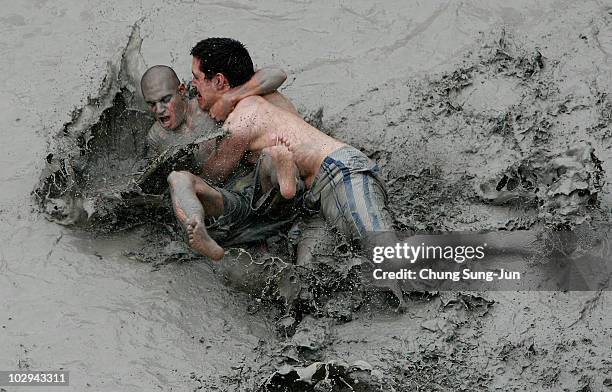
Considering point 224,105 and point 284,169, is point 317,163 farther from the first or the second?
point 224,105

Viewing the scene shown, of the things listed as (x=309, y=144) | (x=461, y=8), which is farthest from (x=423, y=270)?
(x=461, y=8)

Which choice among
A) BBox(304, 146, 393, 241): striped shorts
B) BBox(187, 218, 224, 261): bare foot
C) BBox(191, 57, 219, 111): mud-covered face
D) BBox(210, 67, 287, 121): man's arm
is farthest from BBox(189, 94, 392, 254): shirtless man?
BBox(187, 218, 224, 261): bare foot

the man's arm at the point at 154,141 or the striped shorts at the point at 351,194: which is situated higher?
the man's arm at the point at 154,141

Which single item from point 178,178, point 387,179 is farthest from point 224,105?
point 387,179

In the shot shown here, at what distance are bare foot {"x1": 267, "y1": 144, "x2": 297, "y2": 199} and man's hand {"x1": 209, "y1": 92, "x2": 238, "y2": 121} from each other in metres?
0.69

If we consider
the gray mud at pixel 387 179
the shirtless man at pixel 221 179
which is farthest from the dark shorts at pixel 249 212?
the gray mud at pixel 387 179

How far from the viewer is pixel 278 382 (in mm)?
5426

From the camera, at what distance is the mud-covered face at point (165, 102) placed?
6.43 metres

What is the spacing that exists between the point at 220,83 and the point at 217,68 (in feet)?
0.33

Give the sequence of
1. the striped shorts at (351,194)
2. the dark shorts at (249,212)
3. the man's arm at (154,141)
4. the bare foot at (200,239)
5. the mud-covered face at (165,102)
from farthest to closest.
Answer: the man's arm at (154,141), the mud-covered face at (165,102), the dark shorts at (249,212), the striped shorts at (351,194), the bare foot at (200,239)

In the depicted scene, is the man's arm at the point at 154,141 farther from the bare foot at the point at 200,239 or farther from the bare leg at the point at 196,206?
the bare foot at the point at 200,239

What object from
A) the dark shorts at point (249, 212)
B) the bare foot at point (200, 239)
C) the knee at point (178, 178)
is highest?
the knee at point (178, 178)

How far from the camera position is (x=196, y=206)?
5.70 m

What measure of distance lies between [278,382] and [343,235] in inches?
41.8
